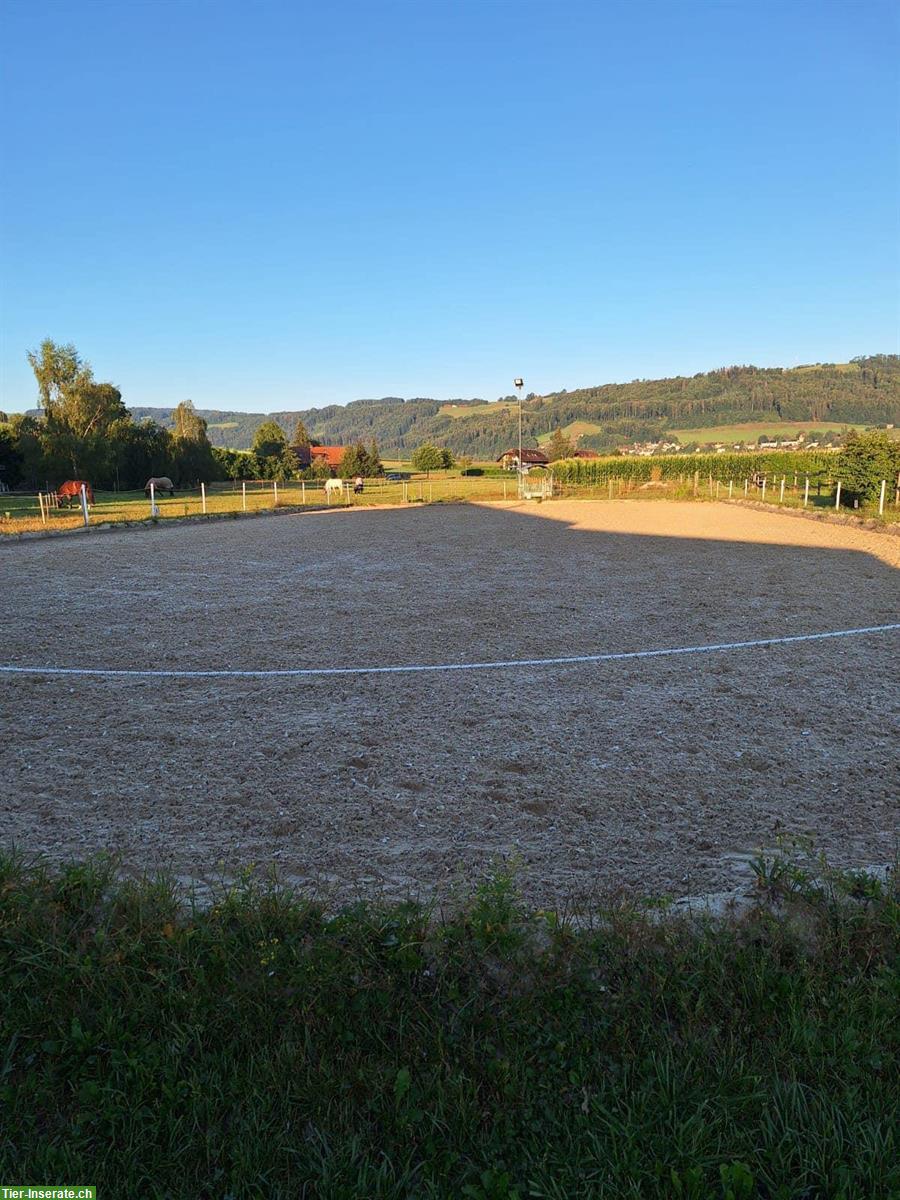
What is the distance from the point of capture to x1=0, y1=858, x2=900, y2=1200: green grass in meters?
1.69

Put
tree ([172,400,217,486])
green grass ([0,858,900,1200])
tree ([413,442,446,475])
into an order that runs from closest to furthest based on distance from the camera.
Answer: green grass ([0,858,900,1200]) < tree ([172,400,217,486]) < tree ([413,442,446,475])

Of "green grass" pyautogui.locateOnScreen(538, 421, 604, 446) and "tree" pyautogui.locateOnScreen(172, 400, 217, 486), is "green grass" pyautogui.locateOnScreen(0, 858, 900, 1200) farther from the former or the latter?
"green grass" pyautogui.locateOnScreen(538, 421, 604, 446)

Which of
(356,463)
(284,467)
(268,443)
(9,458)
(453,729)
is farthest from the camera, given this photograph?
(268,443)

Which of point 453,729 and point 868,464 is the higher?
point 868,464

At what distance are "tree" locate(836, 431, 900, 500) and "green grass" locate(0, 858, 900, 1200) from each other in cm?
2238

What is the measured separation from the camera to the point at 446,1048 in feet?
6.55

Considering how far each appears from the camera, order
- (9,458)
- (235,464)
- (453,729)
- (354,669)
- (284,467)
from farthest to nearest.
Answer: (284,467) < (235,464) < (9,458) < (354,669) < (453,729)

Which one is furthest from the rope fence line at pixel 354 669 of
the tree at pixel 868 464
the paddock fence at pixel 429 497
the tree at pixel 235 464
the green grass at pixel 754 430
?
the green grass at pixel 754 430

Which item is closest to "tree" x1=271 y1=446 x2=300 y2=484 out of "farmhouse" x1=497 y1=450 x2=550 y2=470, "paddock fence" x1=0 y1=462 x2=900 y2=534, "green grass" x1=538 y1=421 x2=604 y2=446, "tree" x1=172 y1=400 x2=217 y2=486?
"paddock fence" x1=0 y1=462 x2=900 y2=534

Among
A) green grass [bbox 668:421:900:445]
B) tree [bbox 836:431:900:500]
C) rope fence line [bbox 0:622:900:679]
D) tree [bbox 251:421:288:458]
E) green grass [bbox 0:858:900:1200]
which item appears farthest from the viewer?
green grass [bbox 668:421:900:445]

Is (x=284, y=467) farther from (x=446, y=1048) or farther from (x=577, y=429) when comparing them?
(x=577, y=429)

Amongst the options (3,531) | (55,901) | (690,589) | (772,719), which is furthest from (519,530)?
(55,901)

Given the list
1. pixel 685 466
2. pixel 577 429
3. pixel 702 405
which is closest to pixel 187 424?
pixel 685 466

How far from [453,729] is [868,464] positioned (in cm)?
2166
